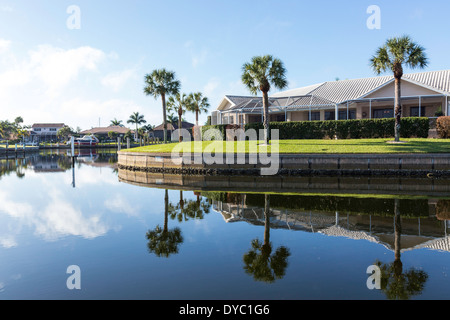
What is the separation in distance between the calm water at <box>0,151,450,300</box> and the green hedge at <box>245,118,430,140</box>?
17523mm

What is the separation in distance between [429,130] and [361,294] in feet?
101

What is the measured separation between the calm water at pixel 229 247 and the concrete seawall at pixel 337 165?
8219 mm

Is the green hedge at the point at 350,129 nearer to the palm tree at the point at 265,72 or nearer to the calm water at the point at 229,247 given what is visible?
the palm tree at the point at 265,72

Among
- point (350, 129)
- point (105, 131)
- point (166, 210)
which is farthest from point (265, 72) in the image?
point (105, 131)

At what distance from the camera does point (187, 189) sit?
20922mm

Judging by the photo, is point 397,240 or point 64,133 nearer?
point 397,240

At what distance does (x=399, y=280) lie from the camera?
7.31 meters

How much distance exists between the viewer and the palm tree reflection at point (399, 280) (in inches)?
265

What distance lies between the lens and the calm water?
23.4 ft

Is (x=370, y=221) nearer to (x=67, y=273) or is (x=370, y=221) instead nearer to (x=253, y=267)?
(x=253, y=267)

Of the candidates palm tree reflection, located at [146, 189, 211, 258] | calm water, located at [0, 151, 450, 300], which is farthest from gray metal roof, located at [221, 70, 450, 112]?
palm tree reflection, located at [146, 189, 211, 258]

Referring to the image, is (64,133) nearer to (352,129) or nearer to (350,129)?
(350,129)

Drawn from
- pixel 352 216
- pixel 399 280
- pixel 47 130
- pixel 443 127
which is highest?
pixel 47 130

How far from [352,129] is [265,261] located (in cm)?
2771
